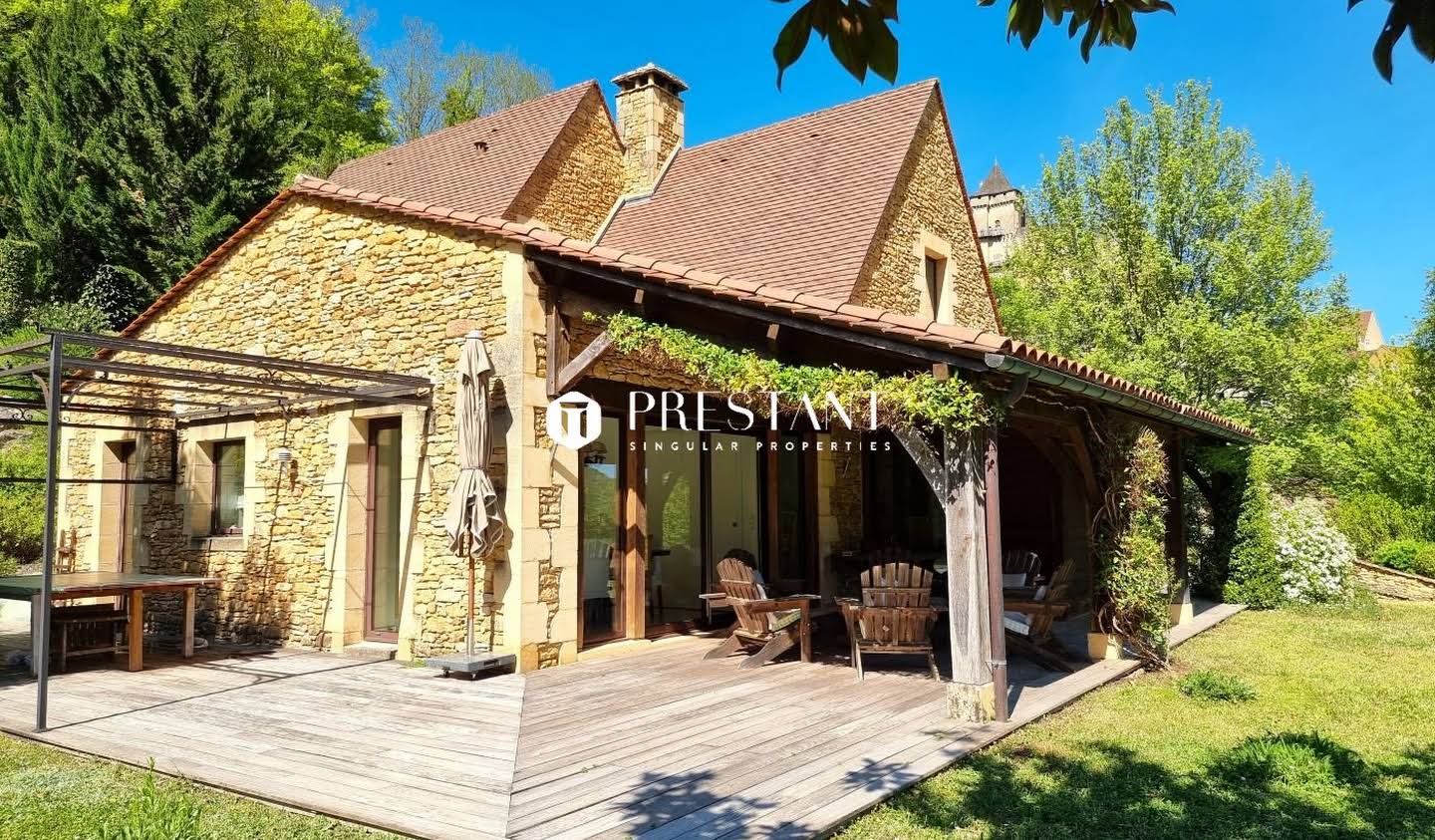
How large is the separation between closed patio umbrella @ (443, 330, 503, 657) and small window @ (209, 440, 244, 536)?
13.5 feet

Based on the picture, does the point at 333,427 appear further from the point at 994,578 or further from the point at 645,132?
the point at 645,132

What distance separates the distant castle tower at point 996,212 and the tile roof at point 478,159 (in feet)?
170

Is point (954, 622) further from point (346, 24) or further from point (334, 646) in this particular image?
point (346, 24)

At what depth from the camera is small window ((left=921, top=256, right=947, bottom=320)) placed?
1248 cm

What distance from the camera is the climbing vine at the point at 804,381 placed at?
5.79 m

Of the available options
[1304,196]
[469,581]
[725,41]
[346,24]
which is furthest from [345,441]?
[346,24]

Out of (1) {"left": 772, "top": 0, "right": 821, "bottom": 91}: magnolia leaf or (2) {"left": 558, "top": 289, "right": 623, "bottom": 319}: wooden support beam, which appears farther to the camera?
(2) {"left": 558, "top": 289, "right": 623, "bottom": 319}: wooden support beam

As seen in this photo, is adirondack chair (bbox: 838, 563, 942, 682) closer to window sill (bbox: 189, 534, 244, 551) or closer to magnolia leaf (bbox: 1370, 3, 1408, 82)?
magnolia leaf (bbox: 1370, 3, 1408, 82)

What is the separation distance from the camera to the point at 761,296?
6555mm

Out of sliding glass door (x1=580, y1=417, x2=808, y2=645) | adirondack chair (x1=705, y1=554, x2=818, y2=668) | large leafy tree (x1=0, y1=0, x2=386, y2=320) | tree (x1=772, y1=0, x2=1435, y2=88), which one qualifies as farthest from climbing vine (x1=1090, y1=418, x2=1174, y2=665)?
large leafy tree (x1=0, y1=0, x2=386, y2=320)

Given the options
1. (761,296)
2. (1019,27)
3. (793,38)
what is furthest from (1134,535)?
(793,38)

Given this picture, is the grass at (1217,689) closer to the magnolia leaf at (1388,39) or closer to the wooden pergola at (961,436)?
the wooden pergola at (961,436)

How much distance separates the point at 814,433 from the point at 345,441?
16.6 feet

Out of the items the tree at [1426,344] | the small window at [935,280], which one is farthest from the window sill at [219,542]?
the tree at [1426,344]
